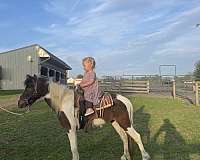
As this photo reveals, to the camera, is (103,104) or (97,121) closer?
(103,104)

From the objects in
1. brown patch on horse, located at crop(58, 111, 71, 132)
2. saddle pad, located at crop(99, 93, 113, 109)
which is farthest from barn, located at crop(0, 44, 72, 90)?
brown patch on horse, located at crop(58, 111, 71, 132)

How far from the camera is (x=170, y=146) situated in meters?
9.40

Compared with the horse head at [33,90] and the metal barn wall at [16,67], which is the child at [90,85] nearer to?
the horse head at [33,90]

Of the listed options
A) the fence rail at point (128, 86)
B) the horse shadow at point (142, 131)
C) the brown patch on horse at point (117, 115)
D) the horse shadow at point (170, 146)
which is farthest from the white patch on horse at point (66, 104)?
the fence rail at point (128, 86)

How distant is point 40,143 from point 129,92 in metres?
26.7

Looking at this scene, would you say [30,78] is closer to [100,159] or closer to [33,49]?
[100,159]

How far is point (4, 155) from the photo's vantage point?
27.8 ft

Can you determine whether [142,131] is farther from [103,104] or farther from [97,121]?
[103,104]

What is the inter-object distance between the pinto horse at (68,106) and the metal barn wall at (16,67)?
35762 millimetres

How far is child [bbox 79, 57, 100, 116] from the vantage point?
745cm

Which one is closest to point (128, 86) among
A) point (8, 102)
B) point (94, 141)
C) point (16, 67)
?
point (16, 67)

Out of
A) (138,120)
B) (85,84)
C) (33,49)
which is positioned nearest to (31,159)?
(85,84)

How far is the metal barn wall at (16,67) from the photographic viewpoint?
42.9 meters

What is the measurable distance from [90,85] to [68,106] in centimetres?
67
